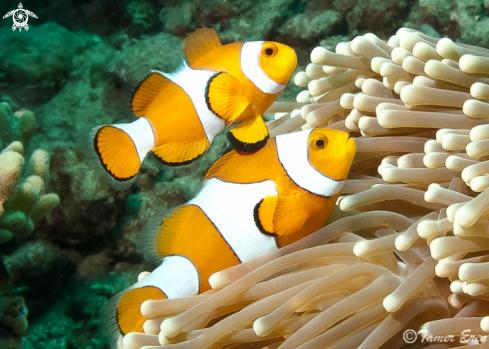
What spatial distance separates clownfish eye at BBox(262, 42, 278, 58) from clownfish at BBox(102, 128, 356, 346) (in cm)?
29

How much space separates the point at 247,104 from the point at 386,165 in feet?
1.36

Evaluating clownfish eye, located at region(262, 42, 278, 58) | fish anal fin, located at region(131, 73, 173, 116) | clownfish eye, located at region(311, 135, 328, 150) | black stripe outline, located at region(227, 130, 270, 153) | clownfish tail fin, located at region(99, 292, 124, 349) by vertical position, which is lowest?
clownfish tail fin, located at region(99, 292, 124, 349)

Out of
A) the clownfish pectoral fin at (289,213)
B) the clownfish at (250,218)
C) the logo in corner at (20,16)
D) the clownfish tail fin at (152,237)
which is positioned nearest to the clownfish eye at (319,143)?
the clownfish at (250,218)

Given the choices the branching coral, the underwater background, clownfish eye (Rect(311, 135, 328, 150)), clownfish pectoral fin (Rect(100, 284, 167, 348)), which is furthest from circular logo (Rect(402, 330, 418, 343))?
the branching coral

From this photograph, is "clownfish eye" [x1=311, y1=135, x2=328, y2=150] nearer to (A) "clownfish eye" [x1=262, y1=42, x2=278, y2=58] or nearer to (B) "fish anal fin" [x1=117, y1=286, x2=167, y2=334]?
(A) "clownfish eye" [x1=262, y1=42, x2=278, y2=58]

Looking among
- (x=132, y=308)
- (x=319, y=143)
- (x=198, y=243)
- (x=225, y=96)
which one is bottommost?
(x=132, y=308)

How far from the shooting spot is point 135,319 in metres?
1.02

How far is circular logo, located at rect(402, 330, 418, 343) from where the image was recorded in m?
0.87

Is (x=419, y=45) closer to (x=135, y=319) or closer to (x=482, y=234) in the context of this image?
(x=482, y=234)

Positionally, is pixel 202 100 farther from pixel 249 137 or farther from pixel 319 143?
pixel 319 143

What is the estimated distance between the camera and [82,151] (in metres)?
→ 1.50

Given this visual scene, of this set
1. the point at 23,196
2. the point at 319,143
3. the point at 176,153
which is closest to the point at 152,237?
the point at 176,153

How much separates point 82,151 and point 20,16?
82.1 inches

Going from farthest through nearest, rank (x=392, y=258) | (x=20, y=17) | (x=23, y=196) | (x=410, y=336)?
1. (x=20, y=17)
2. (x=23, y=196)
3. (x=392, y=258)
4. (x=410, y=336)
